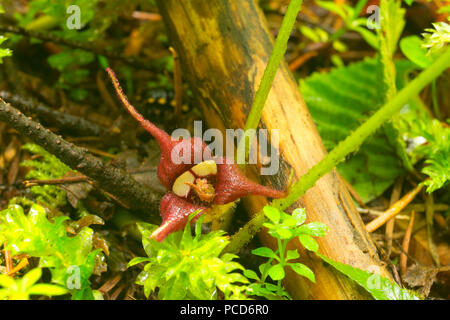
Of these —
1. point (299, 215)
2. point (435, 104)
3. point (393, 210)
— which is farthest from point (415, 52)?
point (299, 215)

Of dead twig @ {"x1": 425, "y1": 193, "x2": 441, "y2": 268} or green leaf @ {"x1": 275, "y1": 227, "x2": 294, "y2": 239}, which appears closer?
green leaf @ {"x1": 275, "y1": 227, "x2": 294, "y2": 239}

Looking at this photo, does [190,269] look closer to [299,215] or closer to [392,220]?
[299,215]

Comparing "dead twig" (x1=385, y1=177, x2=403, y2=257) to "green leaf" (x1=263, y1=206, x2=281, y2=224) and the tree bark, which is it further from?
"green leaf" (x1=263, y1=206, x2=281, y2=224)

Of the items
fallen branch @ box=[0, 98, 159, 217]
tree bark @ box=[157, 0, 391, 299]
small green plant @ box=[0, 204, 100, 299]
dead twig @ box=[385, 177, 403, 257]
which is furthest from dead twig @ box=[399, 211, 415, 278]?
small green plant @ box=[0, 204, 100, 299]

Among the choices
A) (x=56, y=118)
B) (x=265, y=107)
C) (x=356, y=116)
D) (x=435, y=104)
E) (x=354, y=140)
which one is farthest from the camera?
(x=356, y=116)
